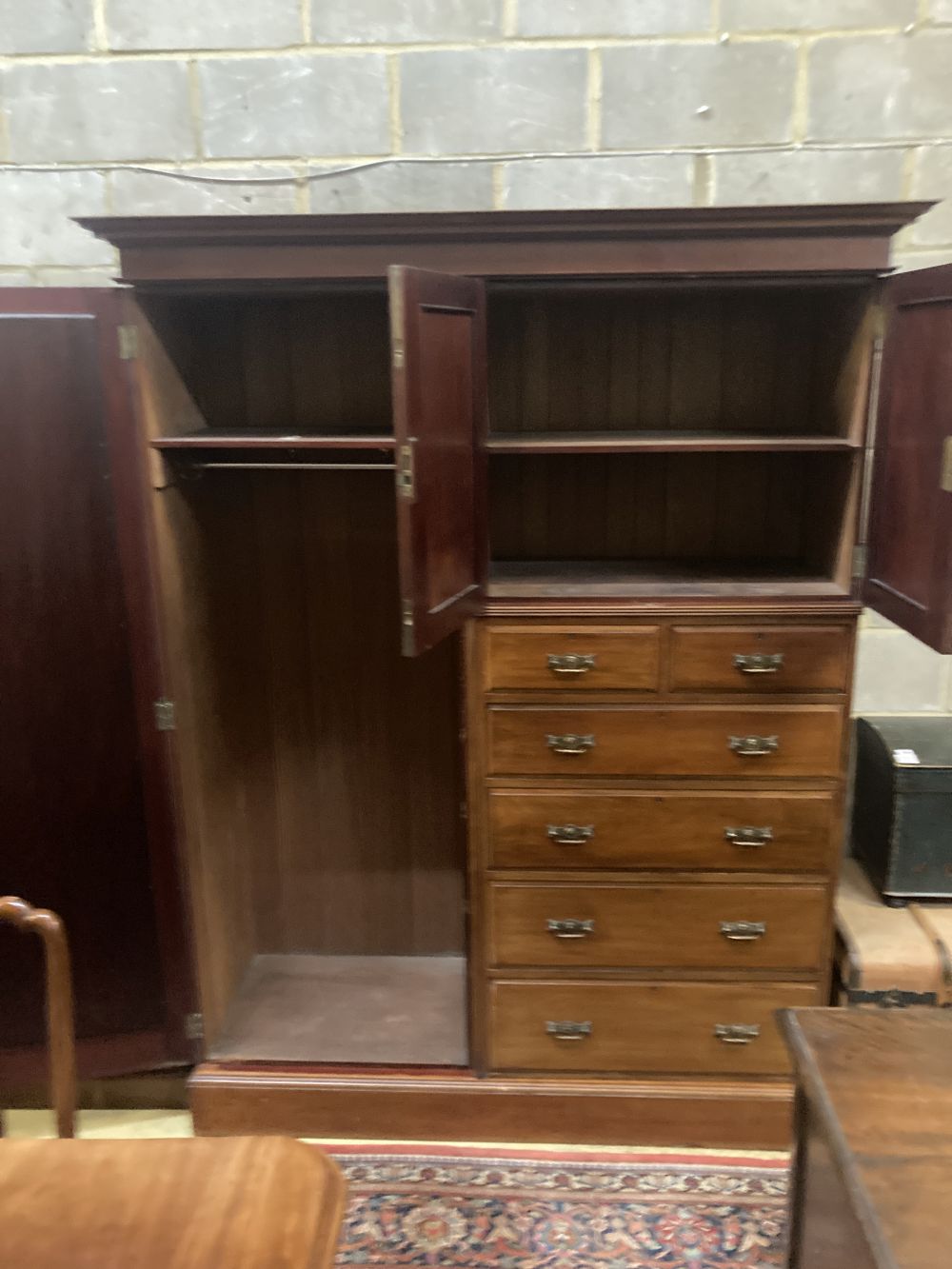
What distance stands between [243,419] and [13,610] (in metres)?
0.64

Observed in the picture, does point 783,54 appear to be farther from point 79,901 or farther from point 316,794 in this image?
point 79,901

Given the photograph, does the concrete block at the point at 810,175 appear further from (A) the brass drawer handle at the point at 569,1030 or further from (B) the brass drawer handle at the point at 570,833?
(A) the brass drawer handle at the point at 569,1030

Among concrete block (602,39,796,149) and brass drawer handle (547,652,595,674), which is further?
concrete block (602,39,796,149)

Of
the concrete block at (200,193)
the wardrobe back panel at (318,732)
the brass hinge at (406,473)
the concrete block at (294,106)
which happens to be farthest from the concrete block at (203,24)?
the brass hinge at (406,473)

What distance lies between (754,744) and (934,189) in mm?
1233

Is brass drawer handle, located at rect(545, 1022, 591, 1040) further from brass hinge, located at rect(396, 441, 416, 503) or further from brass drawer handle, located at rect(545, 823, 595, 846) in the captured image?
brass hinge, located at rect(396, 441, 416, 503)

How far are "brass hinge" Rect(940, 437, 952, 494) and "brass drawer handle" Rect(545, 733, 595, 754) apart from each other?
2.42ft

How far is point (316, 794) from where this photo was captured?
7.68 feet

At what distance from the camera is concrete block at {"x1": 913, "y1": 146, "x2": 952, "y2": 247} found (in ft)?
6.55

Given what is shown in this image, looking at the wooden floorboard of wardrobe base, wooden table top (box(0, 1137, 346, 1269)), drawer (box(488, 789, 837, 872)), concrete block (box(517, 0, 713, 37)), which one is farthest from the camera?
the wooden floorboard of wardrobe base

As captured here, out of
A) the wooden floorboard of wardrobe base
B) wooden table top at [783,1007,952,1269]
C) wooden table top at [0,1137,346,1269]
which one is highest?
wooden table top at [0,1137,346,1269]

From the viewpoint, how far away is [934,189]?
201 centimetres

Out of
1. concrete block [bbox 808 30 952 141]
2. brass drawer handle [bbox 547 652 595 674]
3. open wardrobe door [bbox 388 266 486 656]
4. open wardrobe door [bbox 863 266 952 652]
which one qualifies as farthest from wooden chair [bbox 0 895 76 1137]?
concrete block [bbox 808 30 952 141]

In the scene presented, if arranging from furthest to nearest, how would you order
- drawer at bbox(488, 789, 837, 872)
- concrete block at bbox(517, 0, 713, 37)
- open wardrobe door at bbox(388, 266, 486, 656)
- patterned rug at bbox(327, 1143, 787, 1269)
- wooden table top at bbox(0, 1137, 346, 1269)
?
concrete block at bbox(517, 0, 713, 37), drawer at bbox(488, 789, 837, 872), patterned rug at bbox(327, 1143, 787, 1269), open wardrobe door at bbox(388, 266, 486, 656), wooden table top at bbox(0, 1137, 346, 1269)
